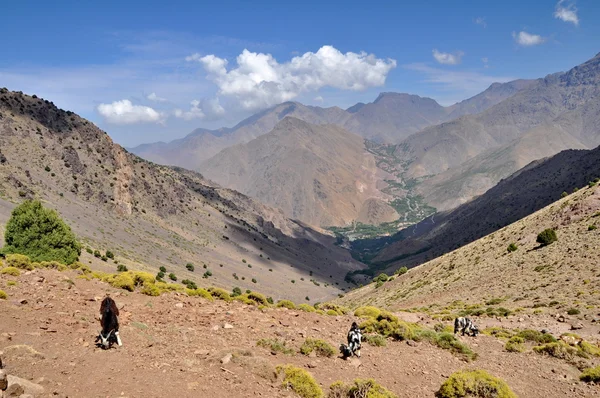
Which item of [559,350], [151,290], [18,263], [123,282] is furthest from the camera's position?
[18,263]

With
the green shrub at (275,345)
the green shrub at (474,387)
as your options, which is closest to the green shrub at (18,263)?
the green shrub at (275,345)

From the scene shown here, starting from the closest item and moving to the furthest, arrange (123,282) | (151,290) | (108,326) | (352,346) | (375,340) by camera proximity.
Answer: (108,326) → (352,346) → (375,340) → (151,290) → (123,282)

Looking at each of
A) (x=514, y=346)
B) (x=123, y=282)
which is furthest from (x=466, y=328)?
(x=123, y=282)

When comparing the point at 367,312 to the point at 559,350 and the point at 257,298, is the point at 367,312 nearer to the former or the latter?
the point at 257,298

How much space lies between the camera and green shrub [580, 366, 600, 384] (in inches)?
655

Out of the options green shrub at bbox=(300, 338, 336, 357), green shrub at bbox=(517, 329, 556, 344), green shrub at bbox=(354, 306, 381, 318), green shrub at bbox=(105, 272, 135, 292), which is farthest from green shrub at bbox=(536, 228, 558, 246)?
green shrub at bbox=(105, 272, 135, 292)

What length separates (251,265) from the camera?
129 meters

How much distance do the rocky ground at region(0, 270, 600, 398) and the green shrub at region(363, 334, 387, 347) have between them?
Answer: 1.65 feet

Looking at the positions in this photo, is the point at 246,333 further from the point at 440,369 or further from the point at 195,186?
the point at 195,186

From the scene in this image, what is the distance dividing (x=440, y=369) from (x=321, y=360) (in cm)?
575

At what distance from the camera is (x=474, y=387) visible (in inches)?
567

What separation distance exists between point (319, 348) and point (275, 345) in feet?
6.88

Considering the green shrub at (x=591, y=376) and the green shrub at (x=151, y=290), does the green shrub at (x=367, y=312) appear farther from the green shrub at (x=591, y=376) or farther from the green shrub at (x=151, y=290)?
the green shrub at (x=151, y=290)

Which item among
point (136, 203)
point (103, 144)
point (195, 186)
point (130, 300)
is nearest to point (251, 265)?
point (136, 203)
